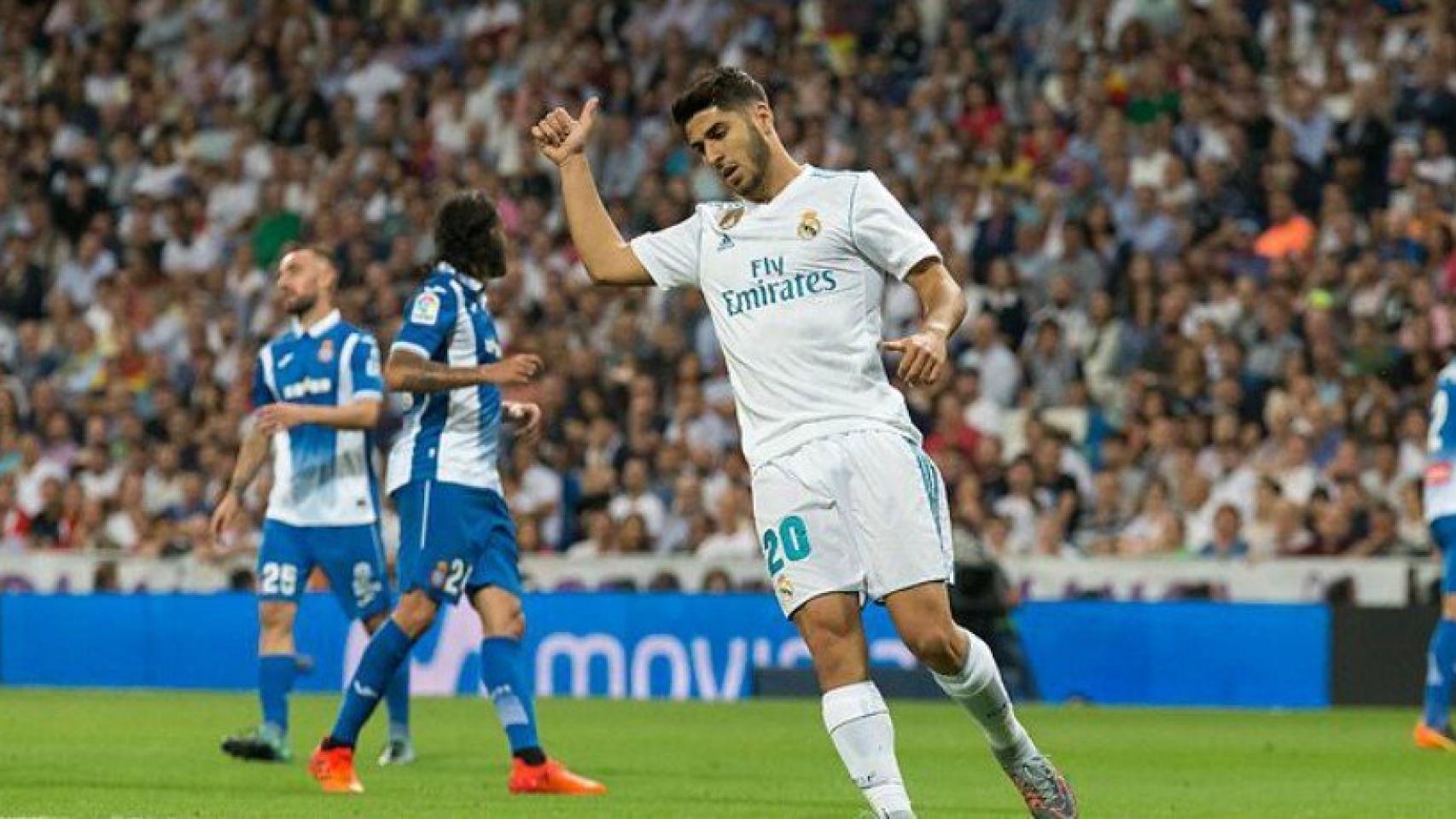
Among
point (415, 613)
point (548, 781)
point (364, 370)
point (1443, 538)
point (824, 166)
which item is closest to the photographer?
point (548, 781)

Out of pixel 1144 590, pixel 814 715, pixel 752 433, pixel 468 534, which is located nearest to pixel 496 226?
pixel 468 534

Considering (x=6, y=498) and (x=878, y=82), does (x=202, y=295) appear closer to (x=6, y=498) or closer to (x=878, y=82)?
(x=6, y=498)

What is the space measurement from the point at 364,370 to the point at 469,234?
1468 millimetres

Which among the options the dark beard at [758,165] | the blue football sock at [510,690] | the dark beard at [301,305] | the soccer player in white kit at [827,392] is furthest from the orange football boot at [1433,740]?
the dark beard at [758,165]

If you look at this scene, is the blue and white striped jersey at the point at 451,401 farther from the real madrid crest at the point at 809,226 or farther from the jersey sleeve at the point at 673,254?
the real madrid crest at the point at 809,226

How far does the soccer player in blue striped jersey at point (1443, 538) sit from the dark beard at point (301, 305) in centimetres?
554

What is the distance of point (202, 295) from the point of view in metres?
25.4

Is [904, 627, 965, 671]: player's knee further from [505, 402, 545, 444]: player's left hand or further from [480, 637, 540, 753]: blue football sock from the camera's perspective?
[505, 402, 545, 444]: player's left hand

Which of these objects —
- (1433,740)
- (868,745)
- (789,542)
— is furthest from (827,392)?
(1433,740)

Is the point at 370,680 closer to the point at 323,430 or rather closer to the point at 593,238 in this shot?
the point at 323,430

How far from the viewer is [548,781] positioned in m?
11.0

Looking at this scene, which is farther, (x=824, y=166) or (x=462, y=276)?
(x=824, y=166)

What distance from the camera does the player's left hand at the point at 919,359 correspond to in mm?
7387

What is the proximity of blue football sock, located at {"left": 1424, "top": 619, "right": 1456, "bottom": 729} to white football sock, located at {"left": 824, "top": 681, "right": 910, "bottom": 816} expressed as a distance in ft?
22.2
